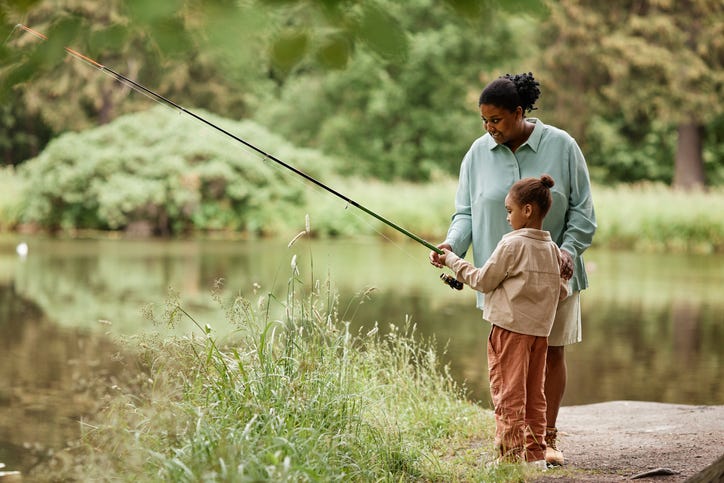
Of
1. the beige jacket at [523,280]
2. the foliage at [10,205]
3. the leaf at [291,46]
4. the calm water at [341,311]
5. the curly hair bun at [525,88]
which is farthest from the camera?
the foliage at [10,205]

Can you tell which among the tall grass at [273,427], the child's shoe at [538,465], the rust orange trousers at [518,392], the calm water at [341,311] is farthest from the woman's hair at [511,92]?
the child's shoe at [538,465]

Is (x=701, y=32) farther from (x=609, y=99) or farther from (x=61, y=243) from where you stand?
(x=61, y=243)

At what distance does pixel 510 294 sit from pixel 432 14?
25917mm

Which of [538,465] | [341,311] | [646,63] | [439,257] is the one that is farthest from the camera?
[646,63]

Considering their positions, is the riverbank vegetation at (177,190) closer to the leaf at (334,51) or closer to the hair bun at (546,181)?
the hair bun at (546,181)

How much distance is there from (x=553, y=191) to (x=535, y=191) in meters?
0.32

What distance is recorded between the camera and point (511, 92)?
3549 mm

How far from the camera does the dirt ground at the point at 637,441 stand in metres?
3.56

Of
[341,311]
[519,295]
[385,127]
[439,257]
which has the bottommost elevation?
[341,311]

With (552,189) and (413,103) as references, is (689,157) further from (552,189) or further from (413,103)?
(552,189)

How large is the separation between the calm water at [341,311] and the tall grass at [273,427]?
0.27m

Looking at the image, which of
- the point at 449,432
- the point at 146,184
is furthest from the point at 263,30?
the point at 146,184

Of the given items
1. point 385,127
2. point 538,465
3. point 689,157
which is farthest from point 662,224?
point 538,465

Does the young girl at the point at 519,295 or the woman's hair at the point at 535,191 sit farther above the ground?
the woman's hair at the point at 535,191
